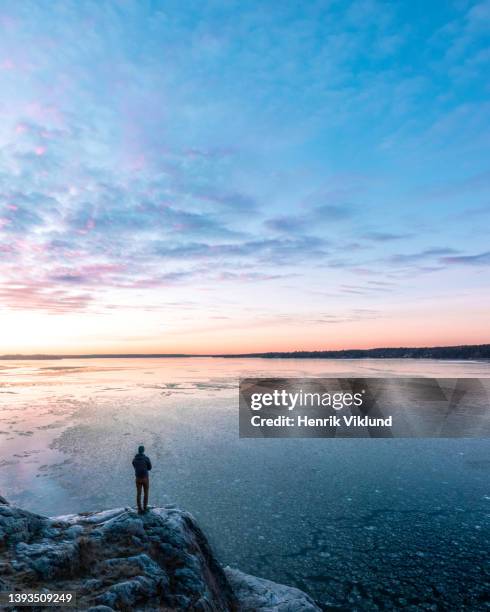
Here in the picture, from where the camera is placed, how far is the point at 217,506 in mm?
15523

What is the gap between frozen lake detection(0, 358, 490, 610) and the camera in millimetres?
11109

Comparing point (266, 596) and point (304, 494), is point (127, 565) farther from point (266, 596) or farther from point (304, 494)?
point (304, 494)

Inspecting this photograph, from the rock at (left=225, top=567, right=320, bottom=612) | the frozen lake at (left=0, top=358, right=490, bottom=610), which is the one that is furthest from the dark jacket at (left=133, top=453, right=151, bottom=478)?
the frozen lake at (left=0, top=358, right=490, bottom=610)

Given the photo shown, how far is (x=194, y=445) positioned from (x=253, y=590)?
15.6 meters

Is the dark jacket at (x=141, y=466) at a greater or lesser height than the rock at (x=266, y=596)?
greater

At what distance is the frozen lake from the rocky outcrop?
1.91m

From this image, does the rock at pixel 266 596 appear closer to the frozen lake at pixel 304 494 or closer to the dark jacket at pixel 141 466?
the frozen lake at pixel 304 494

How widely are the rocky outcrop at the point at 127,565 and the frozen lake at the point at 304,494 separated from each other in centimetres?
191

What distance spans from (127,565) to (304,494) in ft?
36.3

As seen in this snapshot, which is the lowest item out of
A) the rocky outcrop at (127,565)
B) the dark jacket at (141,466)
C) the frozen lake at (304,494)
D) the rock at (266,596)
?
the frozen lake at (304,494)

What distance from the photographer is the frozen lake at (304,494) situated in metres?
11.1

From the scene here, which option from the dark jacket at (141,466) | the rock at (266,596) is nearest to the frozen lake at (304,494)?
the rock at (266,596)

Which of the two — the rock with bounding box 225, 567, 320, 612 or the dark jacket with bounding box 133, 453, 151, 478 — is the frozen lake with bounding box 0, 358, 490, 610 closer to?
the rock with bounding box 225, 567, 320, 612

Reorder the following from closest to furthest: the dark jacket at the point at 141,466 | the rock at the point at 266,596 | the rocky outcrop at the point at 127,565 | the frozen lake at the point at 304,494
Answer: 1. the rocky outcrop at the point at 127,565
2. the rock at the point at 266,596
3. the dark jacket at the point at 141,466
4. the frozen lake at the point at 304,494
